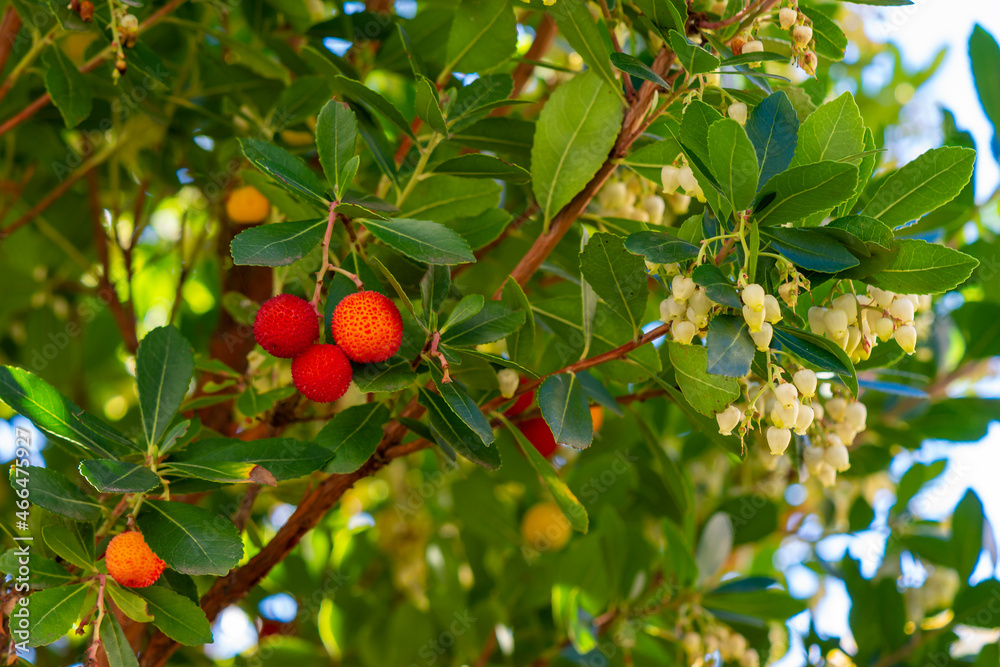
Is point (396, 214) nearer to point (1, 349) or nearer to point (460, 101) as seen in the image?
point (460, 101)

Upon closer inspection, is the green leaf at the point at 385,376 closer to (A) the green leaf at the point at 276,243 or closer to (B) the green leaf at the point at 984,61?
(A) the green leaf at the point at 276,243

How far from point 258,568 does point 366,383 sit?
40cm

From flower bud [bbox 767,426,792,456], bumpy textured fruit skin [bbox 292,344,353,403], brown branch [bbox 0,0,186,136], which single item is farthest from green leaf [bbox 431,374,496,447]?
brown branch [bbox 0,0,186,136]

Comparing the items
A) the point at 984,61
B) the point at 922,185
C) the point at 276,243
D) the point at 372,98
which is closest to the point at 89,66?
the point at 372,98

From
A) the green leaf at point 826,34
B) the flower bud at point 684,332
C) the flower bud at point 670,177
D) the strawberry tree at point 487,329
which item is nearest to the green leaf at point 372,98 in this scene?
the strawberry tree at point 487,329

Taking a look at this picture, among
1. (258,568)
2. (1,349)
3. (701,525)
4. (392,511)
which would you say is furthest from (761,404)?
(1,349)

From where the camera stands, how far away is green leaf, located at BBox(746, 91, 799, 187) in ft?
2.78

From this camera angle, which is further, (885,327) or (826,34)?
(826,34)

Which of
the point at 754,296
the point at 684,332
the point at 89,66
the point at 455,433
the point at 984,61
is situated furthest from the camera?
the point at 984,61

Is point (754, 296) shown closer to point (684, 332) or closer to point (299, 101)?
point (684, 332)

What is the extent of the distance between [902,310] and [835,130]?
0.22 metres

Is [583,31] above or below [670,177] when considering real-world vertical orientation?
above

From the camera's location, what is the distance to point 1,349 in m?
2.16

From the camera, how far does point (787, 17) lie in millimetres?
988
